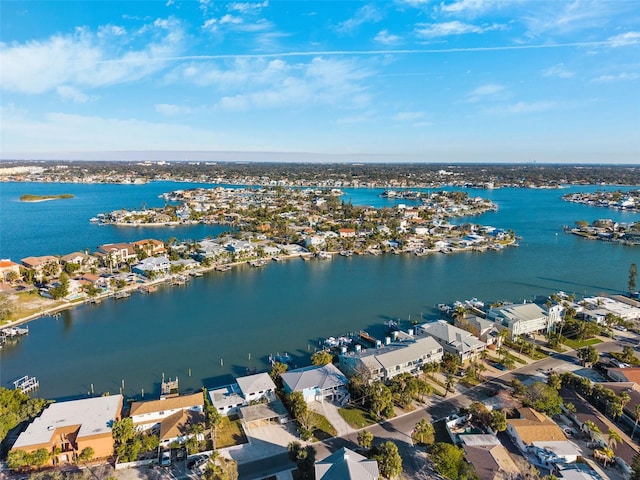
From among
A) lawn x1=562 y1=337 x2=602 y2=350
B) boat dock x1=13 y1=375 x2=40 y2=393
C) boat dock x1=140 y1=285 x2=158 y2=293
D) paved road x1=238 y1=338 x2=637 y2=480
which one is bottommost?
boat dock x1=13 y1=375 x2=40 y2=393

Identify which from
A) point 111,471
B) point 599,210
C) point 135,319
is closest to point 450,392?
point 111,471

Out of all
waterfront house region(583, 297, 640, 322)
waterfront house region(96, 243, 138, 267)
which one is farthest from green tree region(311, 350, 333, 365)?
waterfront house region(96, 243, 138, 267)

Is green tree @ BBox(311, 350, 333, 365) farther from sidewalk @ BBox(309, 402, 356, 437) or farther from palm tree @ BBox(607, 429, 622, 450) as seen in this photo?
palm tree @ BBox(607, 429, 622, 450)

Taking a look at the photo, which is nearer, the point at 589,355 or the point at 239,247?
the point at 589,355

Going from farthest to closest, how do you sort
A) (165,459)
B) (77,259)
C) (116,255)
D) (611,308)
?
(116,255), (77,259), (611,308), (165,459)

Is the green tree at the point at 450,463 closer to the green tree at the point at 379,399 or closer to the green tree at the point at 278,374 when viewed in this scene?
the green tree at the point at 379,399

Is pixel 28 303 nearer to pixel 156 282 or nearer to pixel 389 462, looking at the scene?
pixel 156 282

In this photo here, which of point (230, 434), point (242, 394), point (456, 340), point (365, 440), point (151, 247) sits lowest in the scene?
point (230, 434)

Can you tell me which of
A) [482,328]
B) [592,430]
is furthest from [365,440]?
[482,328]
